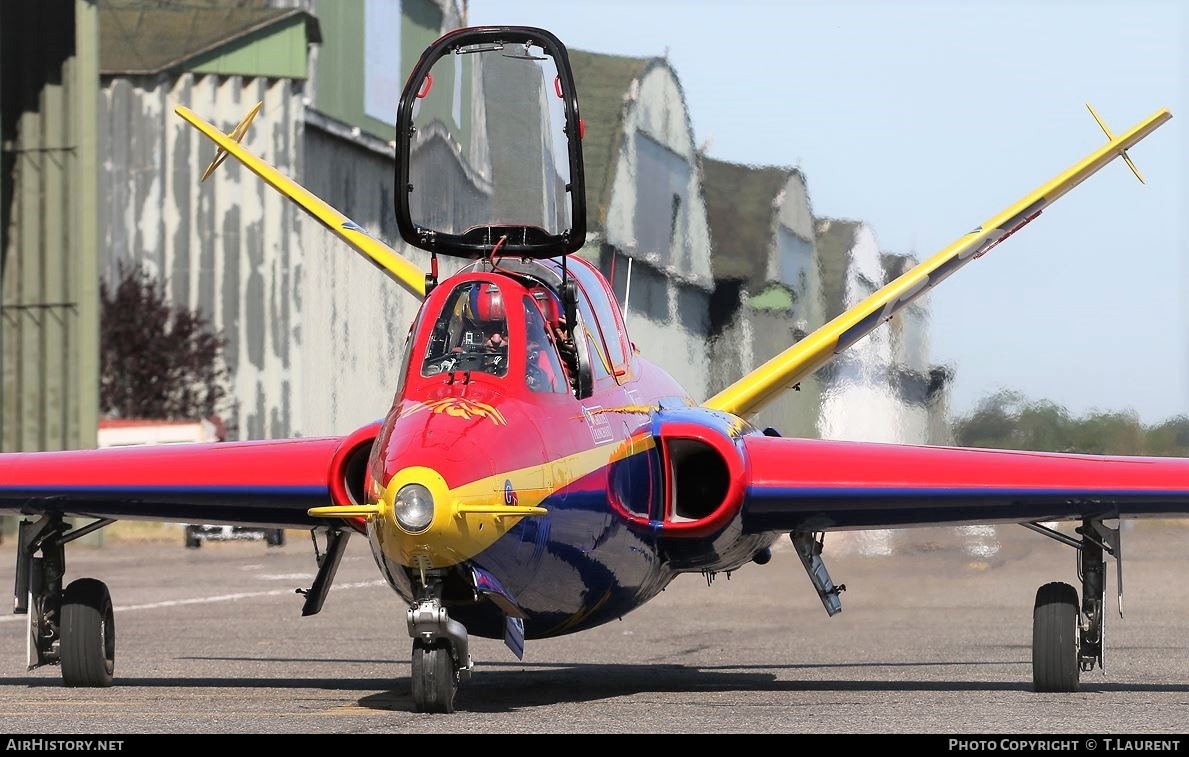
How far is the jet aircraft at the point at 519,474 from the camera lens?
9891mm

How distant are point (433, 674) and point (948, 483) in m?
4.15

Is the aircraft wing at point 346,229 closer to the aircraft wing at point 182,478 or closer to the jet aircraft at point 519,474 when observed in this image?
the aircraft wing at point 182,478

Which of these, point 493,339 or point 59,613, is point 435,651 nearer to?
point 493,339

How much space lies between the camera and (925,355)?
18.9 m

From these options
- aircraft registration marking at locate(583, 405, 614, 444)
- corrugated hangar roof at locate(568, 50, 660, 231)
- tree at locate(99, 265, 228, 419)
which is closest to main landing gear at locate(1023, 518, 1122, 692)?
aircraft registration marking at locate(583, 405, 614, 444)

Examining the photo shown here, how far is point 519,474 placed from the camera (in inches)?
390

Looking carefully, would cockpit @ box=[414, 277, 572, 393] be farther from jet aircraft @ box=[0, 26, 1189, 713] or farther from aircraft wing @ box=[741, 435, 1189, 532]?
aircraft wing @ box=[741, 435, 1189, 532]

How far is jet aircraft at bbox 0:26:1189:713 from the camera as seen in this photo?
9.89 m

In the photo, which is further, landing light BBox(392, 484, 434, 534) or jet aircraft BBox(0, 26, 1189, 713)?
jet aircraft BBox(0, 26, 1189, 713)

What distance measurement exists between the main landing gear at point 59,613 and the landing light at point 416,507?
186 inches

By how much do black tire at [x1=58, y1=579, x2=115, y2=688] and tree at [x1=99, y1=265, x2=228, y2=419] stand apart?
43442mm

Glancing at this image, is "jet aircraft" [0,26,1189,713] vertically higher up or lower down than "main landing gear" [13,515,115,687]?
higher up

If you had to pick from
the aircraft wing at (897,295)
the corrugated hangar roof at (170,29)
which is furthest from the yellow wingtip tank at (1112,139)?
the corrugated hangar roof at (170,29)

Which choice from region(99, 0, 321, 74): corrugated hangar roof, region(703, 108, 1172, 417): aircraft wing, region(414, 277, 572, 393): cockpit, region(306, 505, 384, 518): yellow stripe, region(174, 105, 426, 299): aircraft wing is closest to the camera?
region(306, 505, 384, 518): yellow stripe
